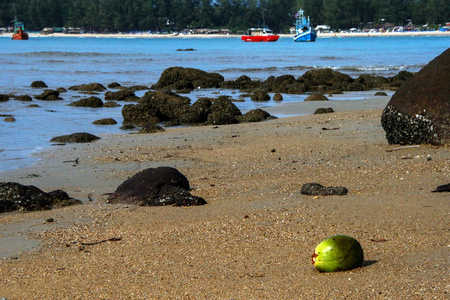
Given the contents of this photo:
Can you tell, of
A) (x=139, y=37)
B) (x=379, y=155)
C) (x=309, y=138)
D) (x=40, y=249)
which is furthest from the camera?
(x=139, y=37)

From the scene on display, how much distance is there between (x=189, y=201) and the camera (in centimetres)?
666

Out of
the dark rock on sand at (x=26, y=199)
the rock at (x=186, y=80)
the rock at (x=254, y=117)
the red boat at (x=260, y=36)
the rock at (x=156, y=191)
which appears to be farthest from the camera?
the red boat at (x=260, y=36)

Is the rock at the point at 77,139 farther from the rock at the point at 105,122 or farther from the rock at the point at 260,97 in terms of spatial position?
the rock at the point at 260,97

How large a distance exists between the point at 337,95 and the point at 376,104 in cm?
507

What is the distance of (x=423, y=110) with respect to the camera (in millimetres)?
8938

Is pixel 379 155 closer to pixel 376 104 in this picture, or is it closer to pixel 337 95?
pixel 376 104

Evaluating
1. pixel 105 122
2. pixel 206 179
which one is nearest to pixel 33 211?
pixel 206 179

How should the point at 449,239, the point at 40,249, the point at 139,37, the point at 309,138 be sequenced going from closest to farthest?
the point at 449,239, the point at 40,249, the point at 309,138, the point at 139,37

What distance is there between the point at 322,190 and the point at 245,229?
4.65ft

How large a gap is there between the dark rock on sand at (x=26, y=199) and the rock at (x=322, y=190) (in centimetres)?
261

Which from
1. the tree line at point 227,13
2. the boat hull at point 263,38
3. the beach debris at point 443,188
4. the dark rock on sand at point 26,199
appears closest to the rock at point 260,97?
the dark rock on sand at point 26,199

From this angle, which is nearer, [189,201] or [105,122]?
[189,201]

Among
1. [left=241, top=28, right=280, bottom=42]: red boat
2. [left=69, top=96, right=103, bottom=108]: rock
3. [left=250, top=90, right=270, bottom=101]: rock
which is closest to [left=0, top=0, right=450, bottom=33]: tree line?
[left=241, top=28, right=280, bottom=42]: red boat

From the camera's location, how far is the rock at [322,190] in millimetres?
6730
